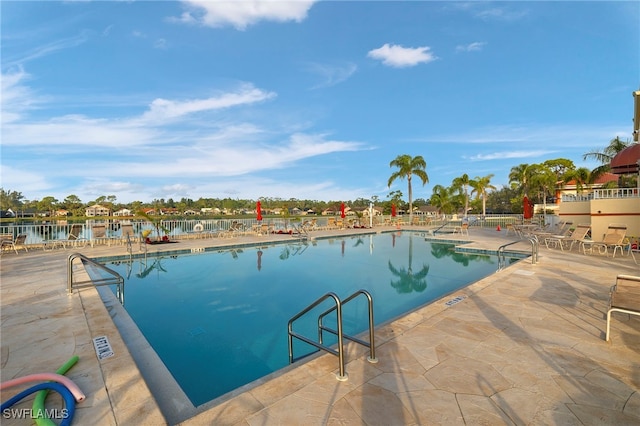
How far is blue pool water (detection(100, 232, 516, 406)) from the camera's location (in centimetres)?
376

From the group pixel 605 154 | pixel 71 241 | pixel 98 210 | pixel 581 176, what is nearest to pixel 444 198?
pixel 581 176

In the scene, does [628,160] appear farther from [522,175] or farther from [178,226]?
[522,175]

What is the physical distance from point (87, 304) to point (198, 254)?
621 centimetres

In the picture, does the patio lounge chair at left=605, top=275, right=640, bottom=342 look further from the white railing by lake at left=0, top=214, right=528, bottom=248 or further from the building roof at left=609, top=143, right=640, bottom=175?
the white railing by lake at left=0, top=214, right=528, bottom=248

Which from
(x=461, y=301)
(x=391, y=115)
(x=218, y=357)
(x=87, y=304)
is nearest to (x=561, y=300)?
(x=461, y=301)

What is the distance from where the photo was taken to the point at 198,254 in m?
10.5

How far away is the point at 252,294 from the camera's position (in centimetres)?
634

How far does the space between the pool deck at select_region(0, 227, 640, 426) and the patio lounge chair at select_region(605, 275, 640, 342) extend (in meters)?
0.37

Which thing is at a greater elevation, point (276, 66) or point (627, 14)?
point (276, 66)

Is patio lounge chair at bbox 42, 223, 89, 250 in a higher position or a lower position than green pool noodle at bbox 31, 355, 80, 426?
higher

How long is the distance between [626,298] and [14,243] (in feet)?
48.4

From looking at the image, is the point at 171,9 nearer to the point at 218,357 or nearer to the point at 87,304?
the point at 87,304

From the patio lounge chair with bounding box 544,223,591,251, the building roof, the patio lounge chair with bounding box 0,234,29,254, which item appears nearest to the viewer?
the patio lounge chair with bounding box 0,234,29,254

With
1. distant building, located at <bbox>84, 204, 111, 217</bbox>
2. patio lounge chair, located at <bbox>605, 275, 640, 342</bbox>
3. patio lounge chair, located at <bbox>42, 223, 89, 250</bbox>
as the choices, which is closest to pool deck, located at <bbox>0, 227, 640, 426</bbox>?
patio lounge chair, located at <bbox>605, 275, 640, 342</bbox>
